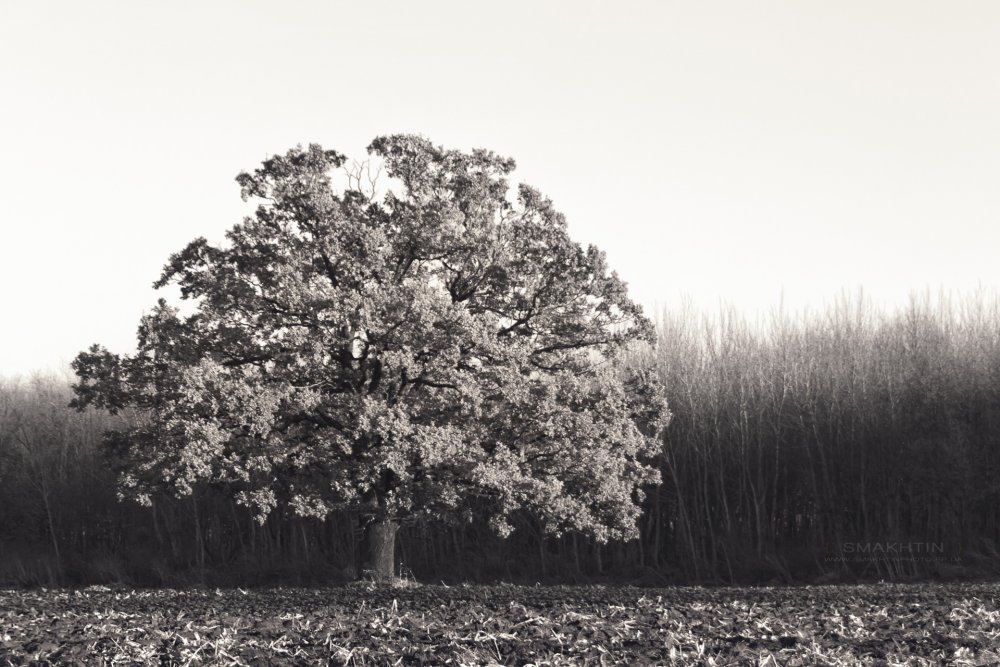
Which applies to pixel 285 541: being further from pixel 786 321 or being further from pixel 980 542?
pixel 980 542

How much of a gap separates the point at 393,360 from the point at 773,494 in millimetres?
18753

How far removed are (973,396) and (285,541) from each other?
26.6m

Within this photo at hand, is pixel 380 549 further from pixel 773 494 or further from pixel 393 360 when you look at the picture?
pixel 773 494

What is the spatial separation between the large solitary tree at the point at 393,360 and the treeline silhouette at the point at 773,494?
30.8ft

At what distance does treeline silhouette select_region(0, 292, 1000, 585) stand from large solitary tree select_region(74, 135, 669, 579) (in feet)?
30.8

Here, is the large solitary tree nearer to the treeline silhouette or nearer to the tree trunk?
the tree trunk

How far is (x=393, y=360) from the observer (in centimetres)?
2264

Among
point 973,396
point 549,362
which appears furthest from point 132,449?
point 973,396

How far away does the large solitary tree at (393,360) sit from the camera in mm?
22891

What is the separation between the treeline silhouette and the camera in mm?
33969

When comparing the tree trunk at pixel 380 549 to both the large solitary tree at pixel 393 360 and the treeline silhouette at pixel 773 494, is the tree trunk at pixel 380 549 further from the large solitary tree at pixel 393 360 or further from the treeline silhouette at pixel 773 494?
the treeline silhouette at pixel 773 494

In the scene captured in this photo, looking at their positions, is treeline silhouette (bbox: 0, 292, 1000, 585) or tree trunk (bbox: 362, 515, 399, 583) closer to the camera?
tree trunk (bbox: 362, 515, 399, 583)

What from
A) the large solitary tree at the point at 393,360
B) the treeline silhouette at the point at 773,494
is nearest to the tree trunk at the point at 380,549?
the large solitary tree at the point at 393,360

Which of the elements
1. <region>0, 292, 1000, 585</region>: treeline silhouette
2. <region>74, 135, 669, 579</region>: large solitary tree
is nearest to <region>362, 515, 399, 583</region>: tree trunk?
<region>74, 135, 669, 579</region>: large solitary tree
